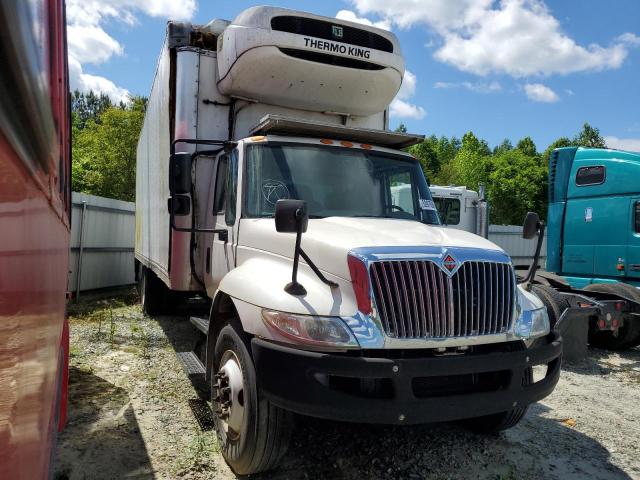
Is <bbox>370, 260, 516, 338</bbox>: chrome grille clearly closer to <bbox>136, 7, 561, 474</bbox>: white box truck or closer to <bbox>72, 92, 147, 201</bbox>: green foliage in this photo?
<bbox>136, 7, 561, 474</bbox>: white box truck

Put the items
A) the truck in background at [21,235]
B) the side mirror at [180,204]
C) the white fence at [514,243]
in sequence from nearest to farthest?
the truck in background at [21,235], the side mirror at [180,204], the white fence at [514,243]

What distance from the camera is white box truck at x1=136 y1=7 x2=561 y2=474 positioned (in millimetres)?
3012

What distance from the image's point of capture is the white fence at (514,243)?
18.1 metres

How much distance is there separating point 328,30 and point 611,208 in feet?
18.3

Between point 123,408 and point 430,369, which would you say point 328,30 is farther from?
point 123,408

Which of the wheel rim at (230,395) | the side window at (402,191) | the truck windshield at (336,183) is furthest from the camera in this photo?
the side window at (402,191)

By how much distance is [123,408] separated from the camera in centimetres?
473

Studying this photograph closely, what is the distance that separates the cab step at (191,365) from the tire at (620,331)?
238 inches

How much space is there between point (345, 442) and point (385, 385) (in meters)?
1.23

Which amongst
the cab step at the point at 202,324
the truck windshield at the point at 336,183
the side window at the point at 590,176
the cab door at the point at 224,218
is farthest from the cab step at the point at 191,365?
the side window at the point at 590,176

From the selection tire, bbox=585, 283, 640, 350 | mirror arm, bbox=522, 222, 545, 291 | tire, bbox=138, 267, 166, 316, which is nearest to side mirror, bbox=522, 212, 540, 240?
mirror arm, bbox=522, 222, 545, 291

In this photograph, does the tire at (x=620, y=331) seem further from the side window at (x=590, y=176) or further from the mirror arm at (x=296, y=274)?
the mirror arm at (x=296, y=274)

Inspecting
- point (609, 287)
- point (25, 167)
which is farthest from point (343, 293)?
point (609, 287)

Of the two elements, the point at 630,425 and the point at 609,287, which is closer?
the point at 630,425
